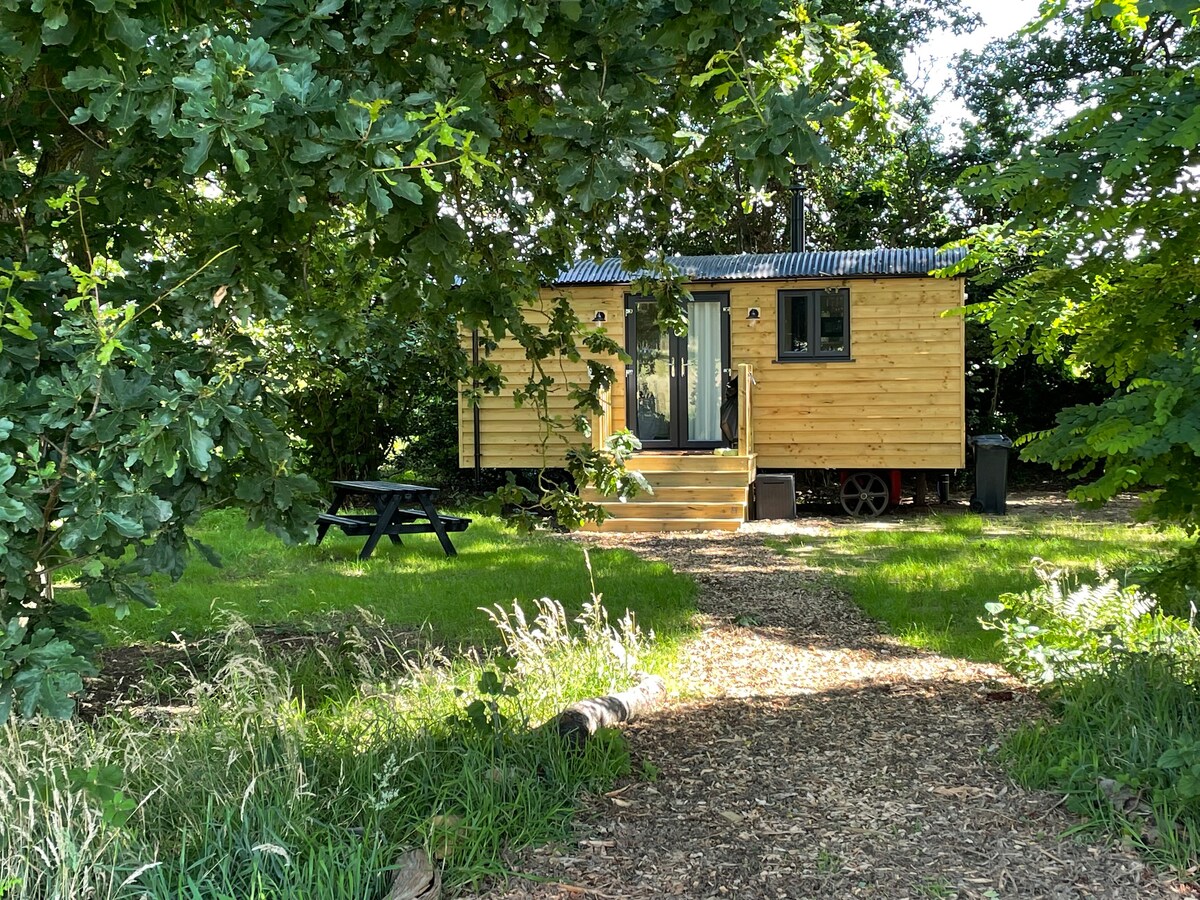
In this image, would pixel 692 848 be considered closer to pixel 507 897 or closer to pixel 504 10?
pixel 507 897

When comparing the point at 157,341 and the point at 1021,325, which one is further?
the point at 1021,325

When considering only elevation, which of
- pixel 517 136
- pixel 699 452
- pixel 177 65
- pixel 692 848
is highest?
pixel 517 136

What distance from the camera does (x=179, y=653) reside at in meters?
5.12

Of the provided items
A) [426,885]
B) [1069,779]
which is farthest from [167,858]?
[1069,779]

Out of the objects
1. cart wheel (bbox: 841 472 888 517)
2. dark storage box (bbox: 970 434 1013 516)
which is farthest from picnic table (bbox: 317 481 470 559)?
dark storage box (bbox: 970 434 1013 516)

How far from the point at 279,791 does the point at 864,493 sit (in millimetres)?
10694

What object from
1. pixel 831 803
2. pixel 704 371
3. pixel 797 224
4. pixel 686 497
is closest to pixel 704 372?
pixel 704 371

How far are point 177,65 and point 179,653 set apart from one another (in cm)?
373

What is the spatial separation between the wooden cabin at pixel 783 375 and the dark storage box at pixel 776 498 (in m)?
0.25

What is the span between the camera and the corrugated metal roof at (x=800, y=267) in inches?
469

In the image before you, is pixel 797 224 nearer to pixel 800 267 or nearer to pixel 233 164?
pixel 800 267

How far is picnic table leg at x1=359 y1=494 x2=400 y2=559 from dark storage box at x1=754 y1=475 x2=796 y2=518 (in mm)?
5222

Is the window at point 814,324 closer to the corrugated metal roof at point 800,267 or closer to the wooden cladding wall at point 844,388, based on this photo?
the wooden cladding wall at point 844,388

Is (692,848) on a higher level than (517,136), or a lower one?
lower
